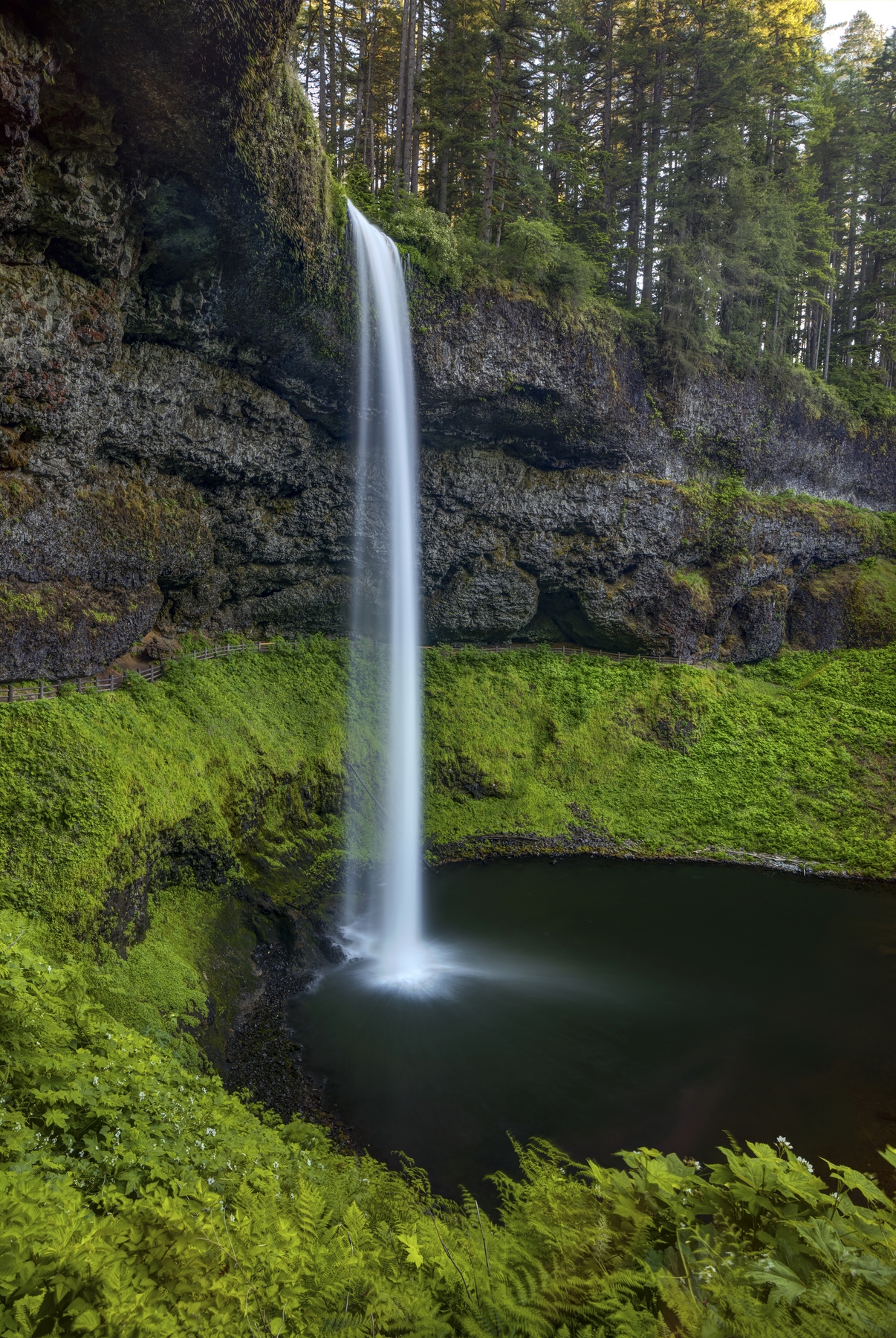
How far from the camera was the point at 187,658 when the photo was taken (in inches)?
806

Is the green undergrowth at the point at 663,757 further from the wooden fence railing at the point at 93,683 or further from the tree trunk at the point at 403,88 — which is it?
the tree trunk at the point at 403,88

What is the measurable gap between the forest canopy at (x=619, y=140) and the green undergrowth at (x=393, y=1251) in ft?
83.5

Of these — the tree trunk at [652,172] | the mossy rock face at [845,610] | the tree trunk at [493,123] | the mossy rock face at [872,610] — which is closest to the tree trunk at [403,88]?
the tree trunk at [493,123]

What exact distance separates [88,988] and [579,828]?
16754mm

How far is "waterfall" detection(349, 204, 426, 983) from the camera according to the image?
64.0 ft

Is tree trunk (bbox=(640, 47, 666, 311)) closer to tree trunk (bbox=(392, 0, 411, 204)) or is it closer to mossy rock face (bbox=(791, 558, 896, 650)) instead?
tree trunk (bbox=(392, 0, 411, 204))

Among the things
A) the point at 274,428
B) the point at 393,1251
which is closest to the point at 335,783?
the point at 274,428

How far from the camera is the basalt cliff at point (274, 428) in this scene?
12.5m

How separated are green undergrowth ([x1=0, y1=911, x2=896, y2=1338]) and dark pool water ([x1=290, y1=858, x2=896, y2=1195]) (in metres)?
5.97

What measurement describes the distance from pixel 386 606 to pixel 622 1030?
1701 cm

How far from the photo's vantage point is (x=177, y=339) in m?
17.6

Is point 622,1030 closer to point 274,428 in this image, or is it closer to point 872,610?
point 274,428

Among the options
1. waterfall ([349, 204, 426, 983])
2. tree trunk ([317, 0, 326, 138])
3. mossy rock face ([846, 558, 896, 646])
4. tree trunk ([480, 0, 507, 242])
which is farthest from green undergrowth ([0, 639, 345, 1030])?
mossy rock face ([846, 558, 896, 646])

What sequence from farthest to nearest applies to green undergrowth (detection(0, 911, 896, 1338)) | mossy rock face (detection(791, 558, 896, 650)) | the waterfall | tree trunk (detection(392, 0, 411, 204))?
mossy rock face (detection(791, 558, 896, 650))
tree trunk (detection(392, 0, 411, 204))
the waterfall
green undergrowth (detection(0, 911, 896, 1338))
